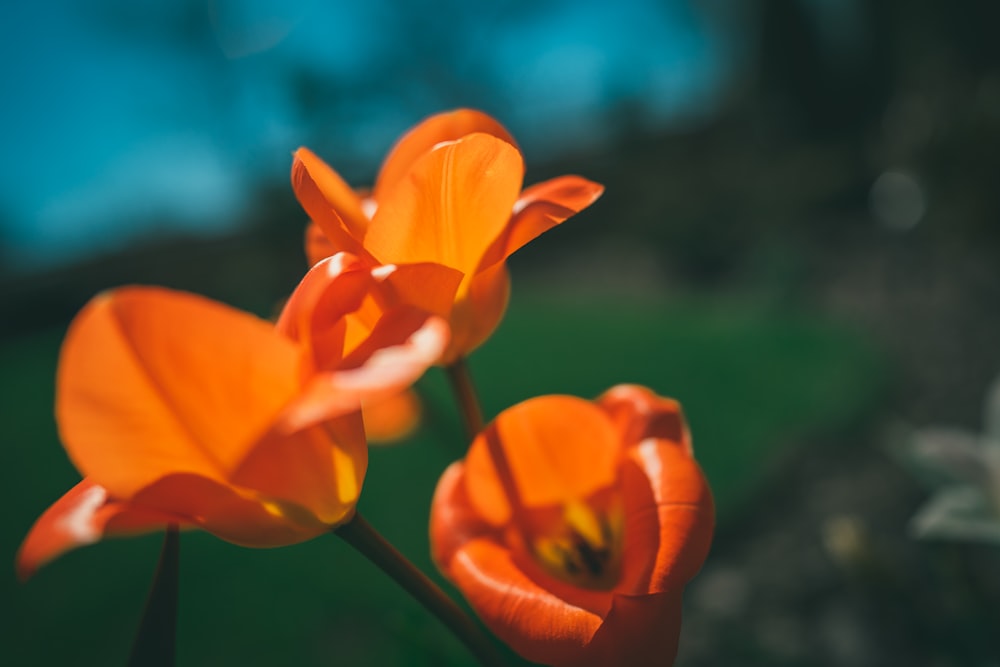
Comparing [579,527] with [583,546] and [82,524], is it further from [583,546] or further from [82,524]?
[82,524]

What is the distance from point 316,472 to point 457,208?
10 cm

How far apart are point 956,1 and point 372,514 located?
10.9ft

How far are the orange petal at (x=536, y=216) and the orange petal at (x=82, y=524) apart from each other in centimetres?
14

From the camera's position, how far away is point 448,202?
25cm

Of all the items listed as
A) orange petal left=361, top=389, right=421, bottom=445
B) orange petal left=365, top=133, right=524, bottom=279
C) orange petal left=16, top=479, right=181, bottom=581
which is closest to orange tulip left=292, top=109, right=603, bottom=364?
orange petal left=365, top=133, right=524, bottom=279

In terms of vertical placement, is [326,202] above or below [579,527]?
above

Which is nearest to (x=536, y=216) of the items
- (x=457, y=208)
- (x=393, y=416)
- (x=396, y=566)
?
(x=457, y=208)

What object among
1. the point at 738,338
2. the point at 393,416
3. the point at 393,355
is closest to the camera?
the point at 393,355

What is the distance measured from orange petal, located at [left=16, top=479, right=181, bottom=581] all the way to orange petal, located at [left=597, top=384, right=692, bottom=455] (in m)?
0.18

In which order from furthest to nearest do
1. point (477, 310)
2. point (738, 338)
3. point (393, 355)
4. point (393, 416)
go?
1. point (738, 338)
2. point (393, 416)
3. point (477, 310)
4. point (393, 355)

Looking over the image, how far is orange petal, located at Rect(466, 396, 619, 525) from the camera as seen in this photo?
285 millimetres

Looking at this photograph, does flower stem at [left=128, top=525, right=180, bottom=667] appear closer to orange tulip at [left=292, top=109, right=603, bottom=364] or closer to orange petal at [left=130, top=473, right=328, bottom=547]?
orange petal at [left=130, top=473, right=328, bottom=547]

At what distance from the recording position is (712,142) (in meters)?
5.74

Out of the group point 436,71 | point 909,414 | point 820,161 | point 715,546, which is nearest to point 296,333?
point 715,546
